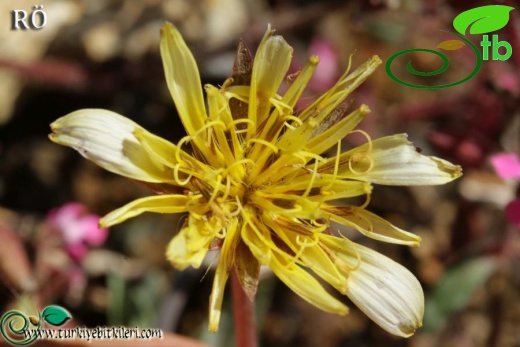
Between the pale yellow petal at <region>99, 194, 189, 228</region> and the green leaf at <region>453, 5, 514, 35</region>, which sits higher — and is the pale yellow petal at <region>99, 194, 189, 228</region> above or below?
below

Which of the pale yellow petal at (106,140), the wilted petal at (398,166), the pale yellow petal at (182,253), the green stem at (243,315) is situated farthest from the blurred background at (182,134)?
the pale yellow petal at (182,253)

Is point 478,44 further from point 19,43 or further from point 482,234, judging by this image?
point 19,43

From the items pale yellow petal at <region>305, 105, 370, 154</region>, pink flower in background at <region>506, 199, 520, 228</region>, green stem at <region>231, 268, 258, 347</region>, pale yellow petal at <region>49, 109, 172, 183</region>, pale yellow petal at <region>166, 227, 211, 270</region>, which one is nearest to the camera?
pale yellow petal at <region>166, 227, 211, 270</region>

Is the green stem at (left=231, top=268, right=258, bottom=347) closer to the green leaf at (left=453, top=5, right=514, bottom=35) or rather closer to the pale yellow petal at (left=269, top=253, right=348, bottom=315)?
the pale yellow petal at (left=269, top=253, right=348, bottom=315)

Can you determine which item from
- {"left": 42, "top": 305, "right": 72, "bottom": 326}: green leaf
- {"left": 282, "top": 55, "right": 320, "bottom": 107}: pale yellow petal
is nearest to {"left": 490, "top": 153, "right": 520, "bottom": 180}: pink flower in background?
{"left": 282, "top": 55, "right": 320, "bottom": 107}: pale yellow petal

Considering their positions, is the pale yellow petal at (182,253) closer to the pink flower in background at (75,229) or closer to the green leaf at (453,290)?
the pink flower in background at (75,229)

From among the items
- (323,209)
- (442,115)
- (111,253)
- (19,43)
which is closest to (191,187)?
(323,209)

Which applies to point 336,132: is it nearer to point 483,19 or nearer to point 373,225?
point 373,225
